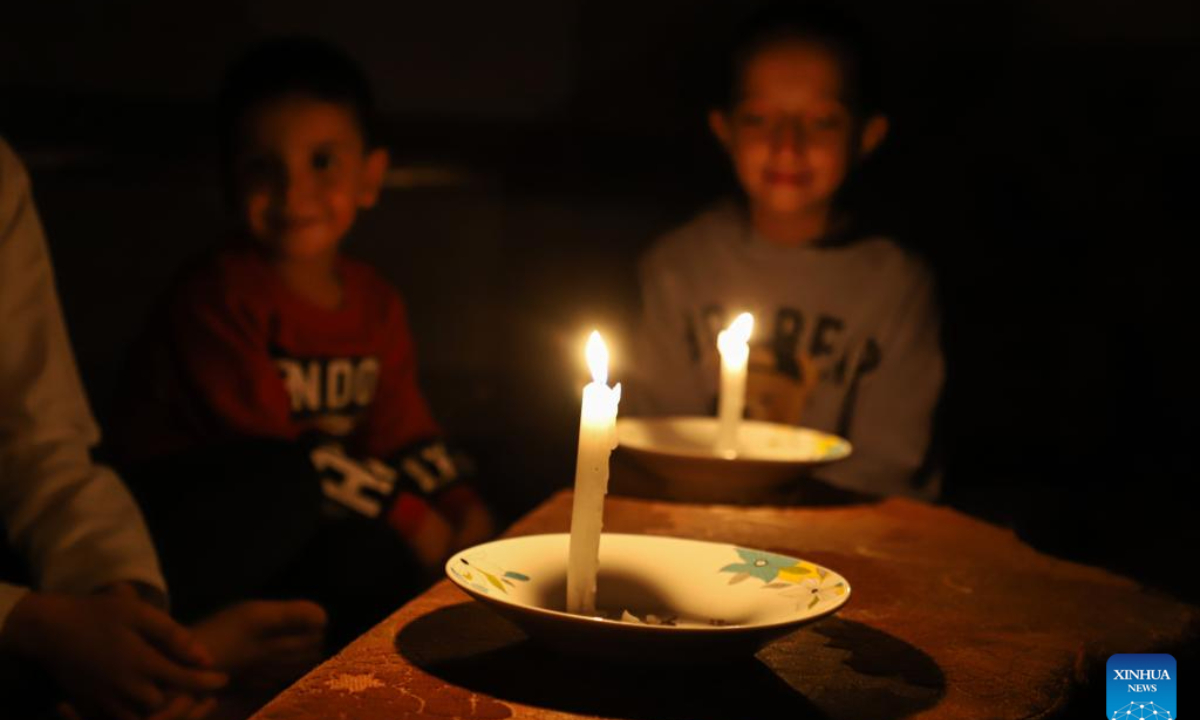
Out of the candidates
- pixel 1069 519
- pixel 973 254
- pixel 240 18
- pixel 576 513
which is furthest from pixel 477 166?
pixel 576 513

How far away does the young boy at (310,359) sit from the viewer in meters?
1.54

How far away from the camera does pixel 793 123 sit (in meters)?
1.79

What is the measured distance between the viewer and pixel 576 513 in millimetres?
727

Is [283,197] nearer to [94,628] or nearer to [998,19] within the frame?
[94,628]

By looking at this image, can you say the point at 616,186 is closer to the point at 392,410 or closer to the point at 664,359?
the point at 664,359

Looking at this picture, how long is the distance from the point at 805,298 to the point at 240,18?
999 millimetres

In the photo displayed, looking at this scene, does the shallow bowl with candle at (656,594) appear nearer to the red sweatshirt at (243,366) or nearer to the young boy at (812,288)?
the red sweatshirt at (243,366)

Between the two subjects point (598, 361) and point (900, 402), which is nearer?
point (598, 361)

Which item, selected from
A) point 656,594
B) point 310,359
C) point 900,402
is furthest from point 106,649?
point 900,402

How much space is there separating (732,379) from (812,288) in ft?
2.11

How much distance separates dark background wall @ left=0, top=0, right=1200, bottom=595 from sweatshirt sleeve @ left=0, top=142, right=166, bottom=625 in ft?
2.00

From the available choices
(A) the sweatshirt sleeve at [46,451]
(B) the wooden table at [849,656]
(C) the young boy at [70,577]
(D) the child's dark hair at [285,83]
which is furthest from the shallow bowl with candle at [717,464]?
(D) the child's dark hair at [285,83]

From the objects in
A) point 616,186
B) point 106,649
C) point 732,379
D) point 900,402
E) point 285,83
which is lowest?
point 106,649

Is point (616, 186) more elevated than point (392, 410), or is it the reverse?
point (616, 186)
